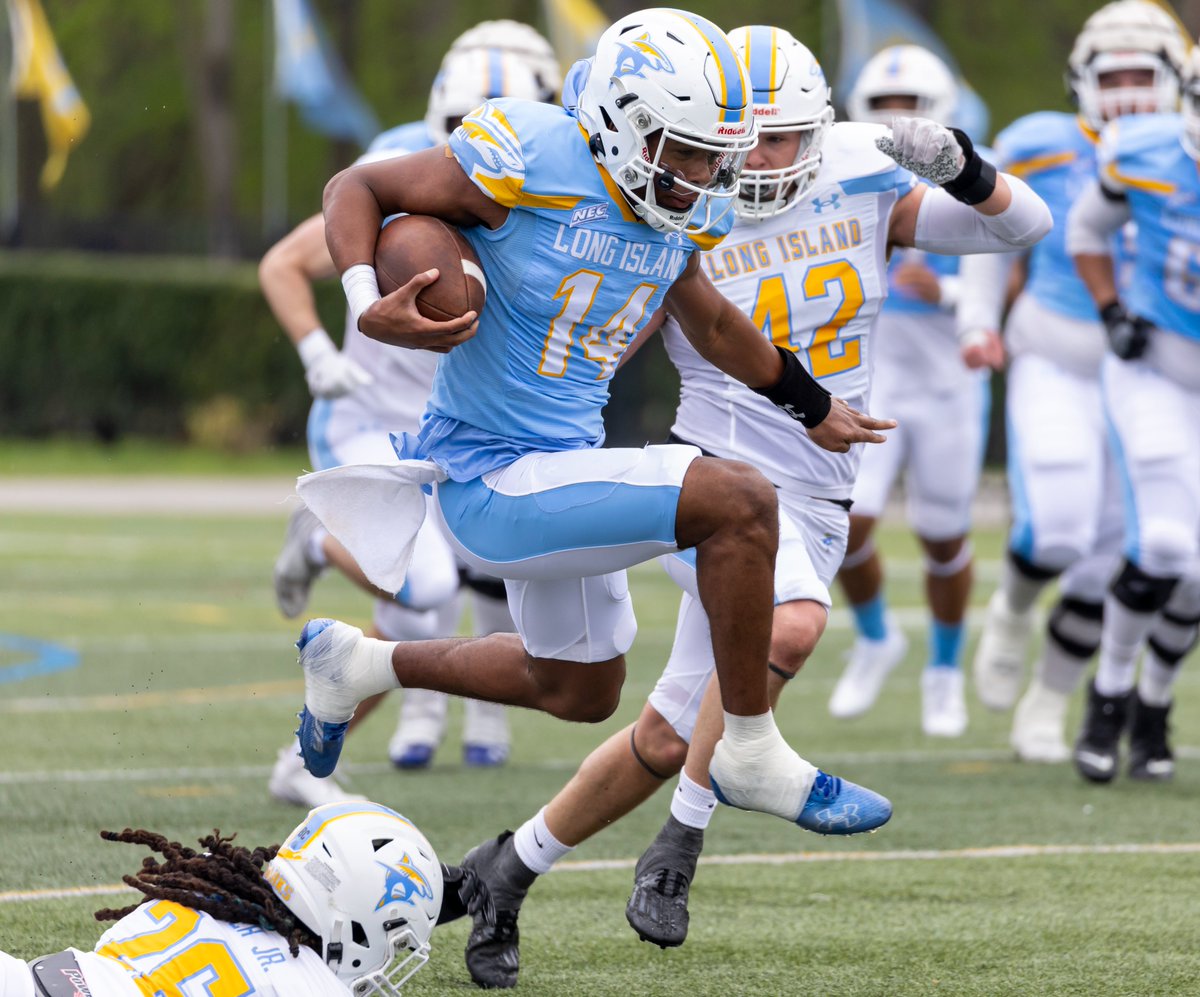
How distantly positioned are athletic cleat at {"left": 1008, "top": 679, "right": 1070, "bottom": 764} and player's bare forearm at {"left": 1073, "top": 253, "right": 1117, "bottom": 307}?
4.76ft

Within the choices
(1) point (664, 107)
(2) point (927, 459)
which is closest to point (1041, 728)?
(2) point (927, 459)

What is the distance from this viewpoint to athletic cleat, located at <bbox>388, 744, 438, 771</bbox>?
6863 millimetres

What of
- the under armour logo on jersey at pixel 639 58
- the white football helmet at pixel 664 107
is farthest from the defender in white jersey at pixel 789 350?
the under armour logo on jersey at pixel 639 58

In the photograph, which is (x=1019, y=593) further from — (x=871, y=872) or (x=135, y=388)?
(x=135, y=388)

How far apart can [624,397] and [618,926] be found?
54.3 feet

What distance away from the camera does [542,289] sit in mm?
3891

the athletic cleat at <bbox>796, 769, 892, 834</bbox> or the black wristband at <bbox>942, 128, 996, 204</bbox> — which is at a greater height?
the black wristband at <bbox>942, 128, 996, 204</bbox>

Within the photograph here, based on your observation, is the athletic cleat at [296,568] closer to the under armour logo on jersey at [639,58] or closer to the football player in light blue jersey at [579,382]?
the football player in light blue jersey at [579,382]

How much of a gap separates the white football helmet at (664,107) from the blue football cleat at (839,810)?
1.14 meters

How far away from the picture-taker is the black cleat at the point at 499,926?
4.08 meters

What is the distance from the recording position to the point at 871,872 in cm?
521

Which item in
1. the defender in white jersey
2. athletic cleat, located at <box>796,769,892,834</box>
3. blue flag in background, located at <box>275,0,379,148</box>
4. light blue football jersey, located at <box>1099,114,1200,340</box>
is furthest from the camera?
blue flag in background, located at <box>275,0,379,148</box>

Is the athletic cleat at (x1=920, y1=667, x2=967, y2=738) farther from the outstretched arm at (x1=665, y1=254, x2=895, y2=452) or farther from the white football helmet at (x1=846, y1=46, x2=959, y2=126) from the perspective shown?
the outstretched arm at (x1=665, y1=254, x2=895, y2=452)

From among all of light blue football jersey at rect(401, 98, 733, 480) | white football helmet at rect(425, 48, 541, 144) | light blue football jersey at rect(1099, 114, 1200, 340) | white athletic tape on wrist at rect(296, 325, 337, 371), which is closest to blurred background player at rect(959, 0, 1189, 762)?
light blue football jersey at rect(1099, 114, 1200, 340)
